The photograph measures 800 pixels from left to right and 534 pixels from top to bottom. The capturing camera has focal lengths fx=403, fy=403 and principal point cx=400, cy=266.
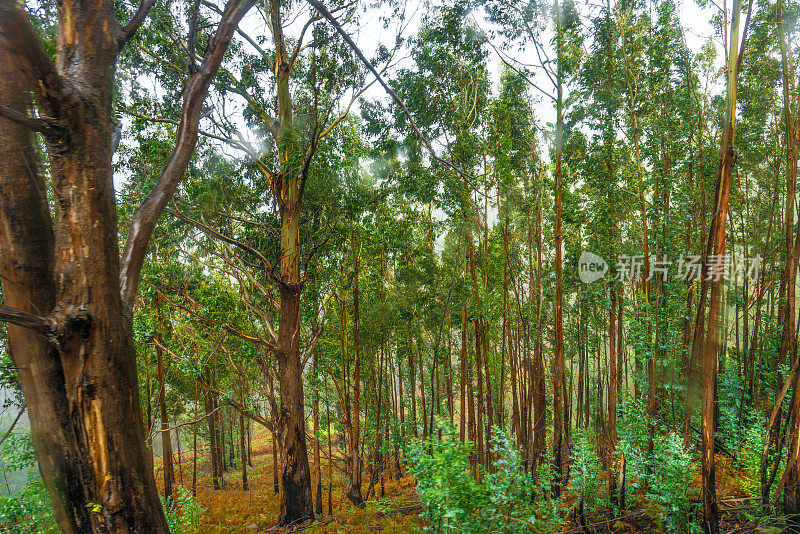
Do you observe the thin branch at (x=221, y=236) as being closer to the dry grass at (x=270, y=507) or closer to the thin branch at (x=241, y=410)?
the thin branch at (x=241, y=410)

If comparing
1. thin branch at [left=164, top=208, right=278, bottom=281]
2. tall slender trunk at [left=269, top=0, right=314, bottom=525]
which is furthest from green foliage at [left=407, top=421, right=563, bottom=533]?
thin branch at [left=164, top=208, right=278, bottom=281]

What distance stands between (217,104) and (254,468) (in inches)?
843

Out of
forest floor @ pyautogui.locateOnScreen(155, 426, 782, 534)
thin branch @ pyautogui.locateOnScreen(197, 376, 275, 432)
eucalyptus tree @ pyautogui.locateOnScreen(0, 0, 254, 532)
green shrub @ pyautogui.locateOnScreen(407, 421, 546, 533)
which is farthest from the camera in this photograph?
thin branch @ pyautogui.locateOnScreen(197, 376, 275, 432)

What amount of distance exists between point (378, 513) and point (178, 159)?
8.77m

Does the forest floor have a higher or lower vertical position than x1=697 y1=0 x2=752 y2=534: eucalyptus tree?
lower

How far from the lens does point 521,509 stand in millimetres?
4172

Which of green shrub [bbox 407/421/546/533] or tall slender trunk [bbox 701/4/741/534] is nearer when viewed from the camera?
green shrub [bbox 407/421/546/533]

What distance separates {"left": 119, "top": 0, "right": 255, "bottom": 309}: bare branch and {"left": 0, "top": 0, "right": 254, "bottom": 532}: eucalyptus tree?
0.11 metres

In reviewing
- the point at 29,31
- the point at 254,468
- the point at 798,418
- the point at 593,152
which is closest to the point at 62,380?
the point at 29,31

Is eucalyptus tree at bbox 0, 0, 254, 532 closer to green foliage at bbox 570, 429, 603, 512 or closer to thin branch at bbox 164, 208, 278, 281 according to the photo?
thin branch at bbox 164, 208, 278, 281

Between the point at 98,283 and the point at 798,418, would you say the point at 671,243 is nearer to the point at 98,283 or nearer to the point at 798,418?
the point at 798,418

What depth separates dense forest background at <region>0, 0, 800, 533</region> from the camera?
163 cm

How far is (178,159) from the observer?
6.49ft

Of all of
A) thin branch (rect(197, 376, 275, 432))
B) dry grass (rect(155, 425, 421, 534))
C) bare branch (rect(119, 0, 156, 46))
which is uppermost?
bare branch (rect(119, 0, 156, 46))
